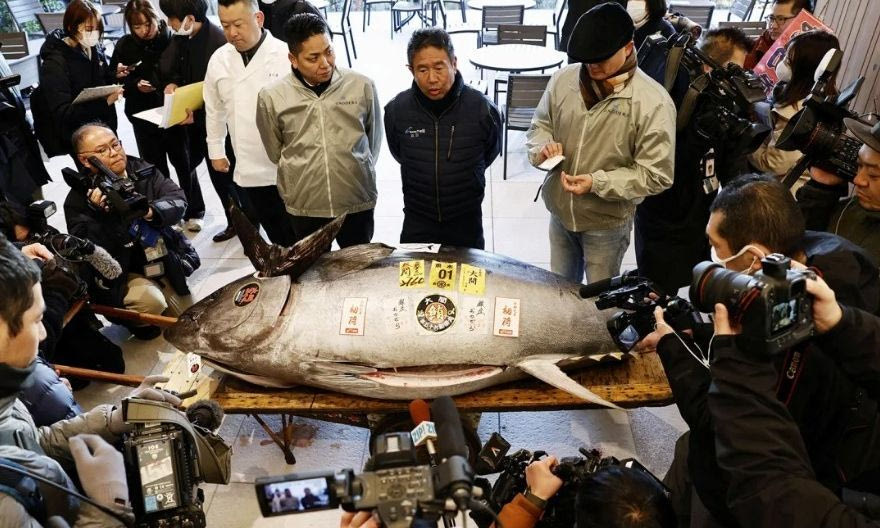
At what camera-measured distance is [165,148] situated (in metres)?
4.12

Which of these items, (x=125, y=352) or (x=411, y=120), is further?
(x=125, y=352)

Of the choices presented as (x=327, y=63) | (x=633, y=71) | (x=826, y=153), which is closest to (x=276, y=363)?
(x=327, y=63)

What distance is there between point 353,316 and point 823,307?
1497 millimetres

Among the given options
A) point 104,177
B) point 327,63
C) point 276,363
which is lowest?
point 276,363

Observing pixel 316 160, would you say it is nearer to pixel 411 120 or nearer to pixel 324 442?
pixel 411 120

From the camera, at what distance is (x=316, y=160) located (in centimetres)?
294

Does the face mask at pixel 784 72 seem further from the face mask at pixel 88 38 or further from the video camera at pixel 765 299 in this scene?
the face mask at pixel 88 38

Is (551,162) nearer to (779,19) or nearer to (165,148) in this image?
(779,19)

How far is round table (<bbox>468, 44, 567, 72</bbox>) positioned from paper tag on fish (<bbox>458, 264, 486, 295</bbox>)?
3515 millimetres

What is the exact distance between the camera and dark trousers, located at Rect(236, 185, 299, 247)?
350 centimetres

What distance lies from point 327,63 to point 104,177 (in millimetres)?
1145

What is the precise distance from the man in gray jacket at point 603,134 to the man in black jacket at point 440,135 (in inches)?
9.7

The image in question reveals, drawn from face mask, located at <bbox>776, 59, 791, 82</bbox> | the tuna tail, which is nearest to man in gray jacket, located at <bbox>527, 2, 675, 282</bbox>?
face mask, located at <bbox>776, 59, 791, 82</bbox>

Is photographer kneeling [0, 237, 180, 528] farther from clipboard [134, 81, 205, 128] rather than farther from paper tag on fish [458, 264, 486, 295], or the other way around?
clipboard [134, 81, 205, 128]
